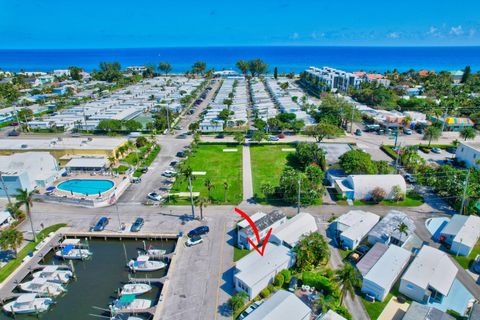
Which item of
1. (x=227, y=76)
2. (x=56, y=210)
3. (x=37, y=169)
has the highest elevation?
(x=227, y=76)

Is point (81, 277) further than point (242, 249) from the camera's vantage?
No

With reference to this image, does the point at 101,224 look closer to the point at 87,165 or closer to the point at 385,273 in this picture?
the point at 87,165

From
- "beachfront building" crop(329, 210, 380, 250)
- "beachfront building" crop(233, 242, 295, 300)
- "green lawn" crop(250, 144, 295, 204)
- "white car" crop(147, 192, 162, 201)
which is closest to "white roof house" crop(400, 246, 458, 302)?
"beachfront building" crop(329, 210, 380, 250)

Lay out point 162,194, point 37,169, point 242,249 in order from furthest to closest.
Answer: point 37,169, point 162,194, point 242,249

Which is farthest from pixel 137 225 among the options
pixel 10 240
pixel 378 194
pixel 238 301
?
pixel 378 194

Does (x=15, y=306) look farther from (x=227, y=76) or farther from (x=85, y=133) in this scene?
(x=227, y=76)

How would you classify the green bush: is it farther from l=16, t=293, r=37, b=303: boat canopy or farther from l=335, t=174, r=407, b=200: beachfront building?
l=16, t=293, r=37, b=303: boat canopy

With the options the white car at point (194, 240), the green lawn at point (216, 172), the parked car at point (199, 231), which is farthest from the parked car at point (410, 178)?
the white car at point (194, 240)

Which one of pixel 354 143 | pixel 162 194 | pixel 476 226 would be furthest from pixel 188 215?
pixel 354 143
